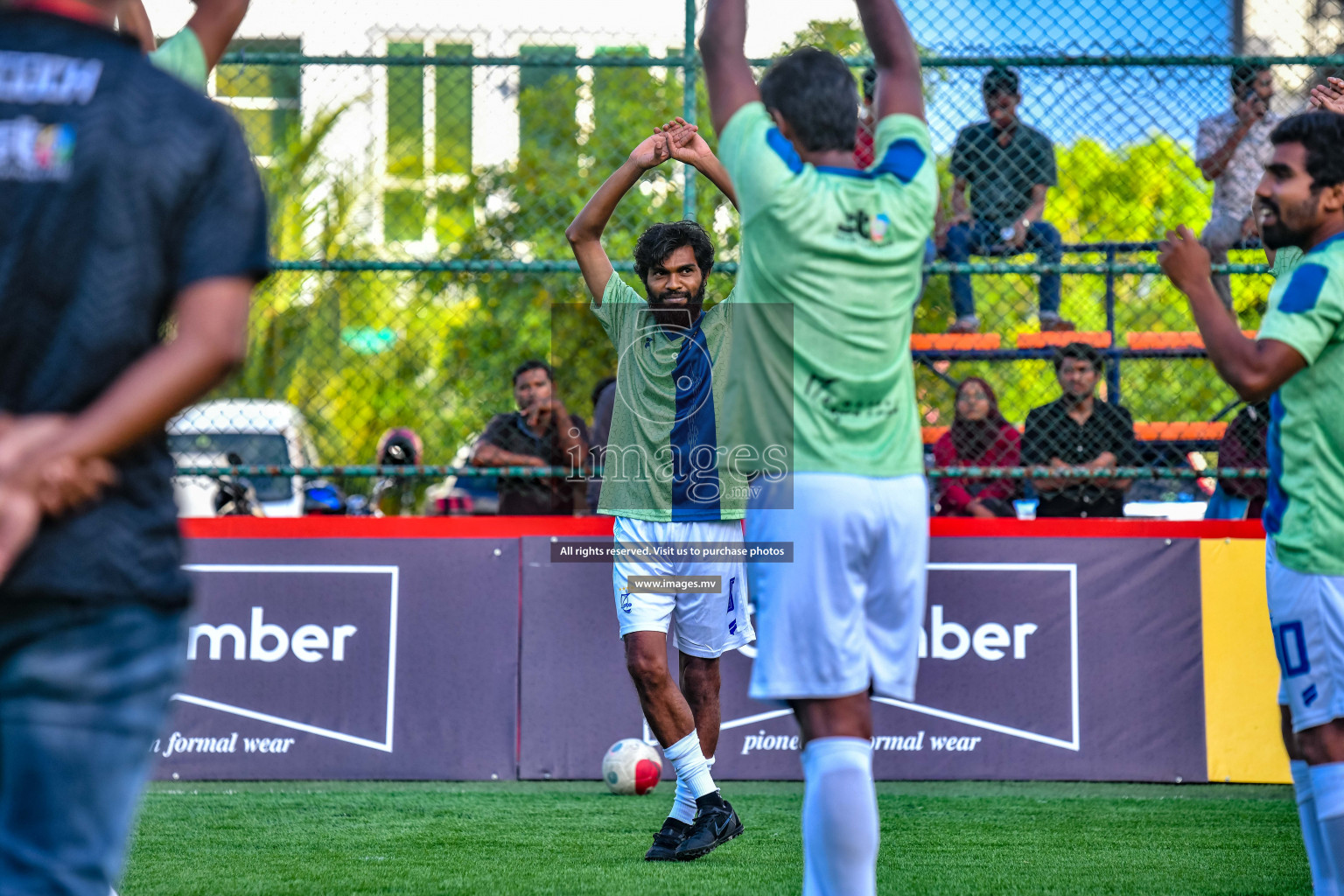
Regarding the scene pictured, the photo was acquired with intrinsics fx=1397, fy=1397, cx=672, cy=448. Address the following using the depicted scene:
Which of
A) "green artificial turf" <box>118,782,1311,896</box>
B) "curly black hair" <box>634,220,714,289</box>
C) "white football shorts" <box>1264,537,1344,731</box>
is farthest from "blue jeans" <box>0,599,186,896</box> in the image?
"curly black hair" <box>634,220,714,289</box>

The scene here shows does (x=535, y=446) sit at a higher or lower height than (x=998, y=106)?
lower

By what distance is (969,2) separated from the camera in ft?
27.1

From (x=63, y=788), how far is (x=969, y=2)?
752cm

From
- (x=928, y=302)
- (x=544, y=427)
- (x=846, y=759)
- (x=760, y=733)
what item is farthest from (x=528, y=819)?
(x=928, y=302)

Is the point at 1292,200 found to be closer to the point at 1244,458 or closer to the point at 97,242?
the point at 97,242

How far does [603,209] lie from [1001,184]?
3646 mm

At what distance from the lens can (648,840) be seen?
585cm

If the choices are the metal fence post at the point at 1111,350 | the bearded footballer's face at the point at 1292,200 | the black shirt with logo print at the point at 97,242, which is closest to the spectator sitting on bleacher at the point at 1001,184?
the metal fence post at the point at 1111,350

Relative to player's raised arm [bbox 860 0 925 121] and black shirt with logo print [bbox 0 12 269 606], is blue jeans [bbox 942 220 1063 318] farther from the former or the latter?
black shirt with logo print [bbox 0 12 269 606]

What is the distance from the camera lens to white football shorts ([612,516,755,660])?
5773mm

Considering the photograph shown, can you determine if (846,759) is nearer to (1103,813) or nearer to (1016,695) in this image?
(1103,813)

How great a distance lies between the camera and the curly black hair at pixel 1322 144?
11.7 ft

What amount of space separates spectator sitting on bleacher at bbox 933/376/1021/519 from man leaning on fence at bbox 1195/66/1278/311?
1.57 m

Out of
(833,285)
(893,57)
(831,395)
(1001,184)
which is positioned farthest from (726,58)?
(1001,184)
